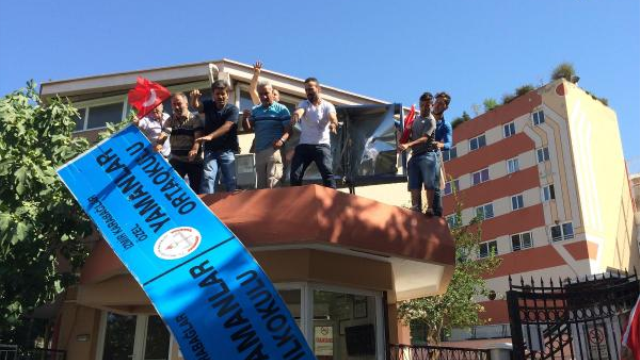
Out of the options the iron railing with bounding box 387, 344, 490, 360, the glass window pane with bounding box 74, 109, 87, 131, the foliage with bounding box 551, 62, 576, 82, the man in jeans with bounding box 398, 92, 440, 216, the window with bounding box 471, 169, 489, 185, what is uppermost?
the foliage with bounding box 551, 62, 576, 82

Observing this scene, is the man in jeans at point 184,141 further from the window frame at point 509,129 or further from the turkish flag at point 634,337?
the window frame at point 509,129

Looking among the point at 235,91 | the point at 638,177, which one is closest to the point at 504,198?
the point at 638,177

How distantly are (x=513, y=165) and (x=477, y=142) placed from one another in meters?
3.09

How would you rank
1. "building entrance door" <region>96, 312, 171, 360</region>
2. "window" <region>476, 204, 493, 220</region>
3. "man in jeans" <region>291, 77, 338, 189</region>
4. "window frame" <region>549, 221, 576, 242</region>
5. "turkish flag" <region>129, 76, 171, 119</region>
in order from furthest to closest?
"window" <region>476, 204, 493, 220</region>
"window frame" <region>549, 221, 576, 242</region>
"building entrance door" <region>96, 312, 171, 360</region>
"turkish flag" <region>129, 76, 171, 119</region>
"man in jeans" <region>291, 77, 338, 189</region>

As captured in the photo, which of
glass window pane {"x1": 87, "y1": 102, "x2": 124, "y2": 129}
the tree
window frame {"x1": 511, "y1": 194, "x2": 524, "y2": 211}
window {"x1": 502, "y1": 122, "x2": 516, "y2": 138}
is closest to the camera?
glass window pane {"x1": 87, "y1": 102, "x2": 124, "y2": 129}

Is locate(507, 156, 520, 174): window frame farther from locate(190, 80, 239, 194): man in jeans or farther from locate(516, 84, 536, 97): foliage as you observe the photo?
locate(190, 80, 239, 194): man in jeans

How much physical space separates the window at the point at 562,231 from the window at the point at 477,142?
7058 millimetres

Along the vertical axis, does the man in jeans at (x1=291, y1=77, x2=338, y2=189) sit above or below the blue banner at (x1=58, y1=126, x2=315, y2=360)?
above

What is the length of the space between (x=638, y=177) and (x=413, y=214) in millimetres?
34758

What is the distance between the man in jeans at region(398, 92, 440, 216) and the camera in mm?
7455

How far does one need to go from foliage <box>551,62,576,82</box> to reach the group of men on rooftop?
28296 millimetres

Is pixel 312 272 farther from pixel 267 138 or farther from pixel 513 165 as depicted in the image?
pixel 513 165

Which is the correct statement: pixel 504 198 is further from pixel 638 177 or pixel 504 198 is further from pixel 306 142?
pixel 306 142

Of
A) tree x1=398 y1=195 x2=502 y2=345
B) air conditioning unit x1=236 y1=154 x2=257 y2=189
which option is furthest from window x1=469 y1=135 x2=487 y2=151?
air conditioning unit x1=236 y1=154 x2=257 y2=189
